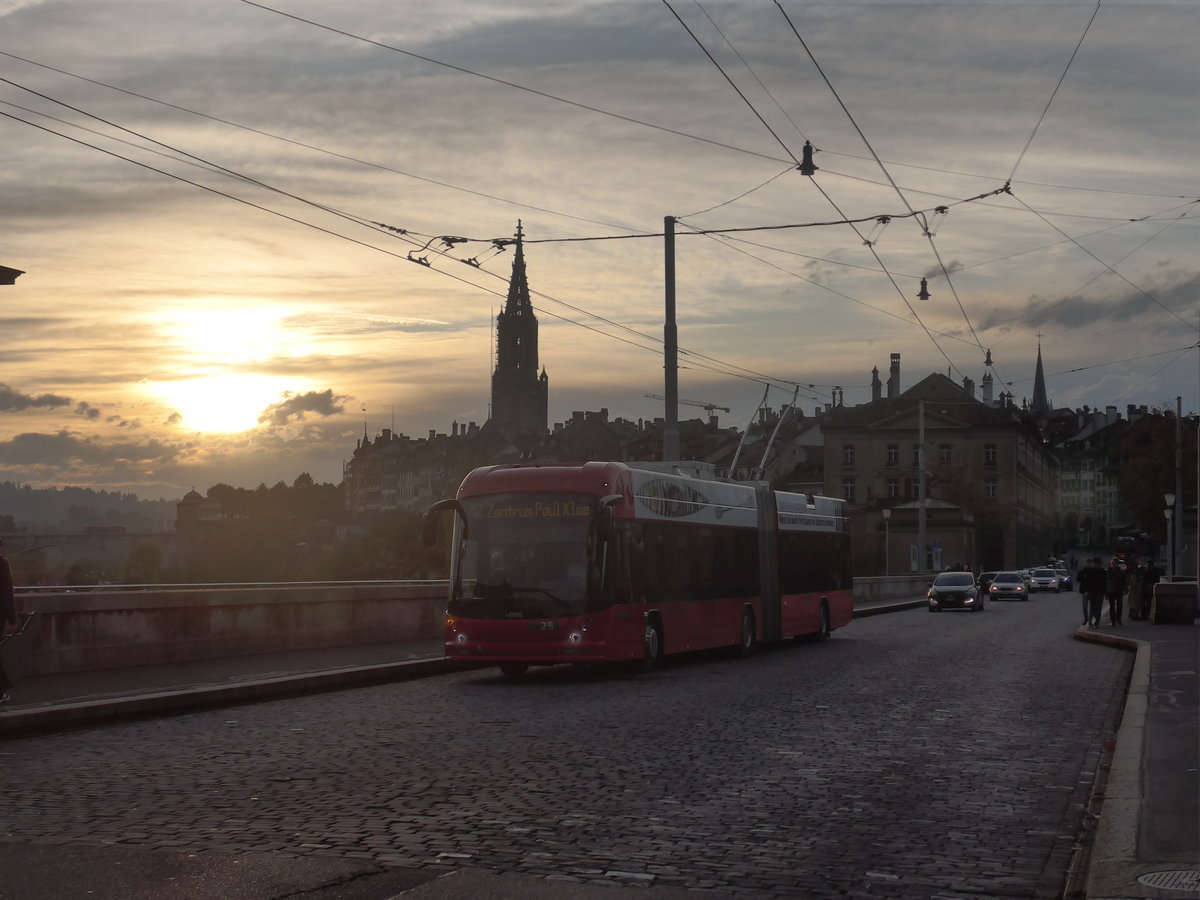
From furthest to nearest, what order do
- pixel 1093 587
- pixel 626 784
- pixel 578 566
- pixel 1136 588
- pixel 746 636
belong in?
pixel 1136 588 → pixel 1093 587 → pixel 746 636 → pixel 578 566 → pixel 626 784

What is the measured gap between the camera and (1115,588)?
37062mm

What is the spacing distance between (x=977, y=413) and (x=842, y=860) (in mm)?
123789

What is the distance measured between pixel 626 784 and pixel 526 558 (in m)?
10.3

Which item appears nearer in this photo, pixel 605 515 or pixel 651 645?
pixel 605 515

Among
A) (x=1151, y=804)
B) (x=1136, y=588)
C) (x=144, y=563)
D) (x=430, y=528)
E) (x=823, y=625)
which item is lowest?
(x=1151, y=804)

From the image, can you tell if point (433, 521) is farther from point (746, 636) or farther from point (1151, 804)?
point (1151, 804)

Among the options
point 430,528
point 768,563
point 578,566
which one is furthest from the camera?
point 768,563

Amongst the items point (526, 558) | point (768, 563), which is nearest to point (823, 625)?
point (768, 563)

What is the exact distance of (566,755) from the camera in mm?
12164

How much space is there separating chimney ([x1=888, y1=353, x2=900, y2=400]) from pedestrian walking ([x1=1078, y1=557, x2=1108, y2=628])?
109m

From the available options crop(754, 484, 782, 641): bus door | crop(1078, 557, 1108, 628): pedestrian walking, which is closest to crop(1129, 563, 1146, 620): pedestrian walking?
crop(1078, 557, 1108, 628): pedestrian walking

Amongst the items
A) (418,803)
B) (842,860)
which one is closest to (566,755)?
(418,803)

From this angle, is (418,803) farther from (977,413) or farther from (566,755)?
(977,413)

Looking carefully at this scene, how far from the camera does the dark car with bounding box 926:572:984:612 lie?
172 ft
